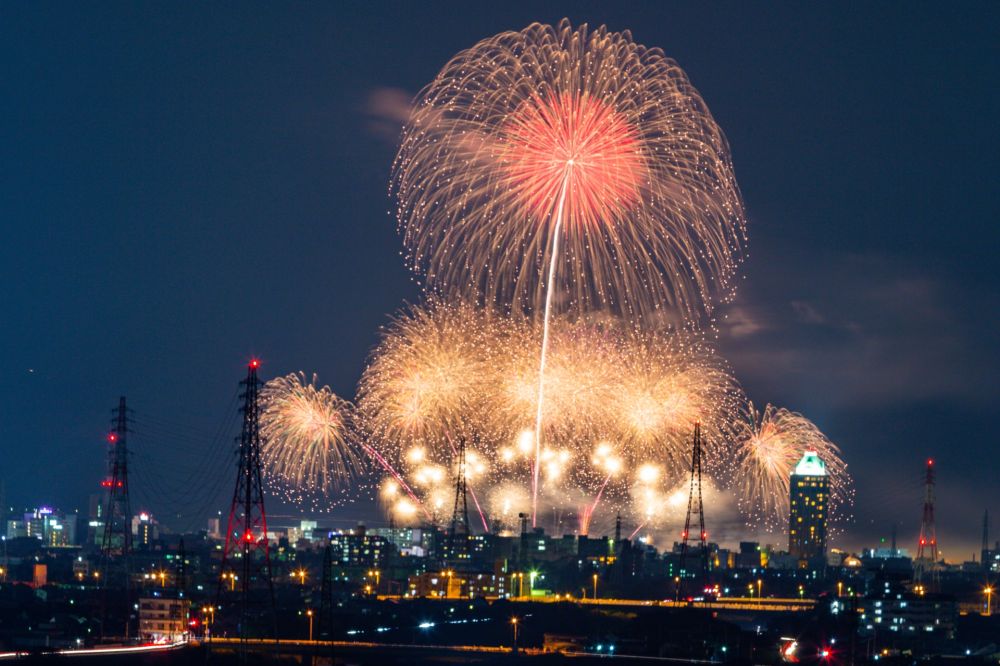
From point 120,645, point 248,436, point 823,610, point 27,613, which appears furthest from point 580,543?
point 248,436

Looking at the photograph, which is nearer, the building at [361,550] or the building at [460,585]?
the building at [460,585]

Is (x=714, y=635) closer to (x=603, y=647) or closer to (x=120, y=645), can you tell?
(x=603, y=647)

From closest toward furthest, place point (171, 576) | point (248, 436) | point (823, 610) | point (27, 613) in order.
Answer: point (248, 436), point (27, 613), point (823, 610), point (171, 576)

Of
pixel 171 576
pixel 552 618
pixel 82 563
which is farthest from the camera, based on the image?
pixel 82 563

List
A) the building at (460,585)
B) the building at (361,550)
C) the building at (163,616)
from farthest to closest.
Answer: the building at (361,550), the building at (460,585), the building at (163,616)

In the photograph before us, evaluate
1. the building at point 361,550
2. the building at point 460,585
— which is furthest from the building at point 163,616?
the building at point 361,550

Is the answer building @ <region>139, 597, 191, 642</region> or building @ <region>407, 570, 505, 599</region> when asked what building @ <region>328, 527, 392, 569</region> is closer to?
building @ <region>407, 570, 505, 599</region>

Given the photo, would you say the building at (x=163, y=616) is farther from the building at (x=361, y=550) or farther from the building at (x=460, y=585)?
the building at (x=361, y=550)

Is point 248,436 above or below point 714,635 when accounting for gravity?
above

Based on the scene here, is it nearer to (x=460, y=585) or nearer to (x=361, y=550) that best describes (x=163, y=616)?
(x=460, y=585)
